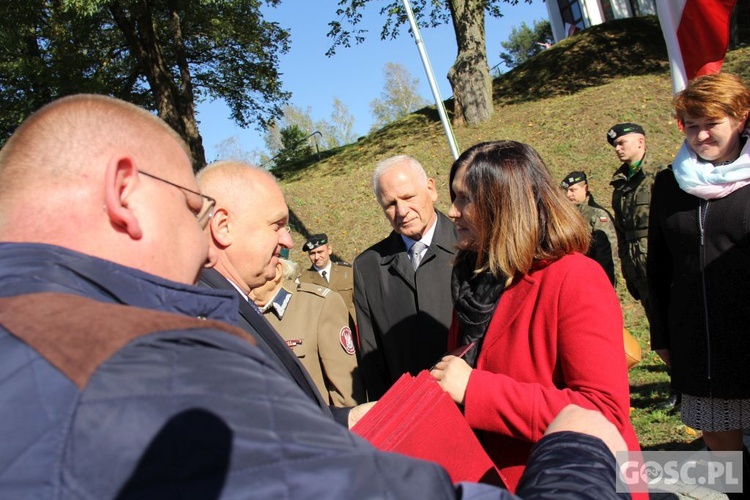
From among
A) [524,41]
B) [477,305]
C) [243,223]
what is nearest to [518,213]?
[477,305]

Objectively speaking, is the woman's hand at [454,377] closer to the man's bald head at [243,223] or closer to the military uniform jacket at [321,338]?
the man's bald head at [243,223]

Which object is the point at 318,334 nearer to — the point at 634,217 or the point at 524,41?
the point at 634,217

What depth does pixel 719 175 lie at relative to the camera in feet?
9.76

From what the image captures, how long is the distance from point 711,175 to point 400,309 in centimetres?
179

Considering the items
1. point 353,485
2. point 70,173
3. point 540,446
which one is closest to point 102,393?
point 353,485

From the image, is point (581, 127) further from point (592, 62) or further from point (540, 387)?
point (540, 387)

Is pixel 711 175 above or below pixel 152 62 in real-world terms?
below

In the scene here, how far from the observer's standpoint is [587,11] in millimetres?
33688

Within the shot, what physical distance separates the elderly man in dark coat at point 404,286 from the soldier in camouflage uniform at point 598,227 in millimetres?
2430

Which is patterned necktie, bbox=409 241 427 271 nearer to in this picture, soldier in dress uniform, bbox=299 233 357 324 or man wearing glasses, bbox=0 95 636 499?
man wearing glasses, bbox=0 95 636 499

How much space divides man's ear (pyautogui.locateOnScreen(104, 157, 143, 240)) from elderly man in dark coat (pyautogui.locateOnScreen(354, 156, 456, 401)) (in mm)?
2610

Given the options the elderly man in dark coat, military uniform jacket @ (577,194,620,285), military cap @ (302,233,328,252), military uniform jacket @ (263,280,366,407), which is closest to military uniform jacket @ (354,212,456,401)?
the elderly man in dark coat

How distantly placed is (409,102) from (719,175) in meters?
65.6

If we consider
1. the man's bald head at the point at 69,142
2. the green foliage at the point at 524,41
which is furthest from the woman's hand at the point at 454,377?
the green foliage at the point at 524,41
